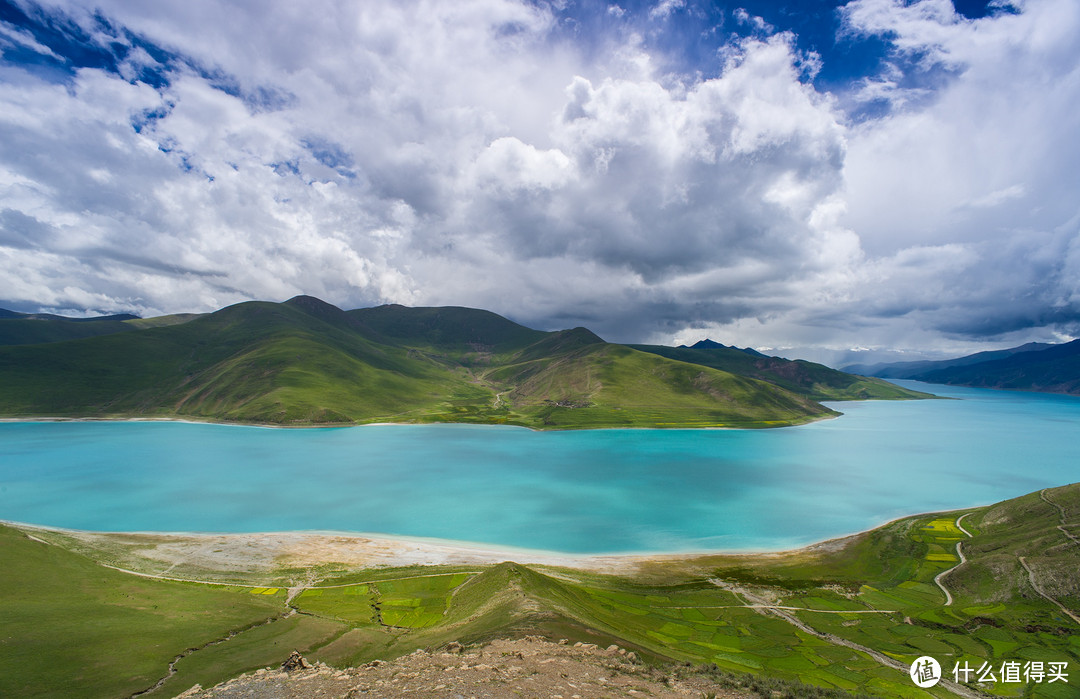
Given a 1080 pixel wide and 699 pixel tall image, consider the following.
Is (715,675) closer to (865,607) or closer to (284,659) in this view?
(284,659)

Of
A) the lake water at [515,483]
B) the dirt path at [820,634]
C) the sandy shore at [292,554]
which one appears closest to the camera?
the dirt path at [820,634]

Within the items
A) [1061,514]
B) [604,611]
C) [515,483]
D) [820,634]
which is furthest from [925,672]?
[515,483]

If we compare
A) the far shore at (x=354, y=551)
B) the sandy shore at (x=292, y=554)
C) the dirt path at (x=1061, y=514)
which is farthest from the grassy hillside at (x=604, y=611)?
the far shore at (x=354, y=551)

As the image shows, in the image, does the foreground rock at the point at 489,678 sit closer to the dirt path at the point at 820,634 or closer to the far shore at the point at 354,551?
the dirt path at the point at 820,634

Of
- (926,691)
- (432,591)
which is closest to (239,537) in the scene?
(432,591)

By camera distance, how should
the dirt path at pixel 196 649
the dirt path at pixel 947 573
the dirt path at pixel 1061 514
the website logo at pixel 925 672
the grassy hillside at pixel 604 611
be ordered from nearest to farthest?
the dirt path at pixel 196 649 → the grassy hillside at pixel 604 611 → the website logo at pixel 925 672 → the dirt path at pixel 947 573 → the dirt path at pixel 1061 514

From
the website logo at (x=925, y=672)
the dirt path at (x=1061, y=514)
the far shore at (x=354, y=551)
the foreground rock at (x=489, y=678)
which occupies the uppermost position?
the dirt path at (x=1061, y=514)
